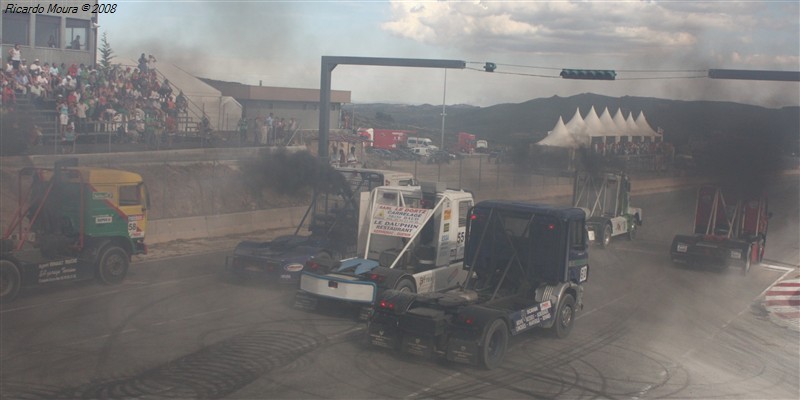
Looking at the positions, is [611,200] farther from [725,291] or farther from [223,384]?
[223,384]

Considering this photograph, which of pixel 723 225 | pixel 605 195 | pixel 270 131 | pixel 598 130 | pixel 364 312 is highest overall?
pixel 598 130

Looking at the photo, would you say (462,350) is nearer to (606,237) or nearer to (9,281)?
(9,281)

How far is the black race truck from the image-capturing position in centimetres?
1108

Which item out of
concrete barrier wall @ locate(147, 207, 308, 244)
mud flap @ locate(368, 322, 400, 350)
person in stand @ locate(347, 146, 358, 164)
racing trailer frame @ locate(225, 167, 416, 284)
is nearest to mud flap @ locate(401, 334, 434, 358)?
mud flap @ locate(368, 322, 400, 350)

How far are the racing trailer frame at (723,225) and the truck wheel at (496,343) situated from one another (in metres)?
11.6

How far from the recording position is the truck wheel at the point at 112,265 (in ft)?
51.0

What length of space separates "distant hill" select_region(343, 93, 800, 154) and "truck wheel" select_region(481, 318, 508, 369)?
16.3 meters

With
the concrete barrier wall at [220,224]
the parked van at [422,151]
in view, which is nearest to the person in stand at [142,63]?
the concrete barrier wall at [220,224]

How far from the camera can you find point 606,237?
80.8ft

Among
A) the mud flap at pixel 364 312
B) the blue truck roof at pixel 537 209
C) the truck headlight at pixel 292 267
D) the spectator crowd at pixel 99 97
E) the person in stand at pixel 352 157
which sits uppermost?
the spectator crowd at pixel 99 97

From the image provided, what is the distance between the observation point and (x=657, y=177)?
43.2 metres

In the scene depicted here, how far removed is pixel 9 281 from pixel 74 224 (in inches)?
79.5

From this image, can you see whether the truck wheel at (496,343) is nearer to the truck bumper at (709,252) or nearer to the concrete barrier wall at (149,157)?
the truck bumper at (709,252)

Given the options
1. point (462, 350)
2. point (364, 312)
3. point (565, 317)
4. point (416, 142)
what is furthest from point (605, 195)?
point (416, 142)
